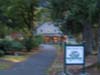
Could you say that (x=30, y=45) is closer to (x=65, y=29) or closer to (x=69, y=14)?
(x=65, y=29)

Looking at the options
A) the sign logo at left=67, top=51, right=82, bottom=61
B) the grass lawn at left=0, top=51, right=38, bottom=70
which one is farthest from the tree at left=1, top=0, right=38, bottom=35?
the sign logo at left=67, top=51, right=82, bottom=61

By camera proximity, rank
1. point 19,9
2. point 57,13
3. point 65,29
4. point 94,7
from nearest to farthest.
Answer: point 94,7 → point 57,13 → point 65,29 → point 19,9

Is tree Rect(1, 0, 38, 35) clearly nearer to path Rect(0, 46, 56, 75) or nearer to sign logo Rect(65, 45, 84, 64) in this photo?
→ path Rect(0, 46, 56, 75)

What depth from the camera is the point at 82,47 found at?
1678 centimetres

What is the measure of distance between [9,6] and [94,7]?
3375cm

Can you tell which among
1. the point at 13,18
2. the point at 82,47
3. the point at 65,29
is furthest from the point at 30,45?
the point at 82,47

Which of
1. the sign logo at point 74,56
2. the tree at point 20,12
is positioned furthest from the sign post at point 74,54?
the tree at point 20,12

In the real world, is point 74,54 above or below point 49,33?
above

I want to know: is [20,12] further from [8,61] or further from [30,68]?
[30,68]

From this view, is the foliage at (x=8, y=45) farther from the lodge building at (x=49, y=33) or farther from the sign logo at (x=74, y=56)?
the lodge building at (x=49, y=33)

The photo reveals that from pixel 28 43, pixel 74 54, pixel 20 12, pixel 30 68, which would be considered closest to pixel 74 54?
pixel 74 54

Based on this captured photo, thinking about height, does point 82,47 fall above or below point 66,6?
below

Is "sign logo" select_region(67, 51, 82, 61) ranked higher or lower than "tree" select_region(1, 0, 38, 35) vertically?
lower

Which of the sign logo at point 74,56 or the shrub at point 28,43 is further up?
the sign logo at point 74,56
